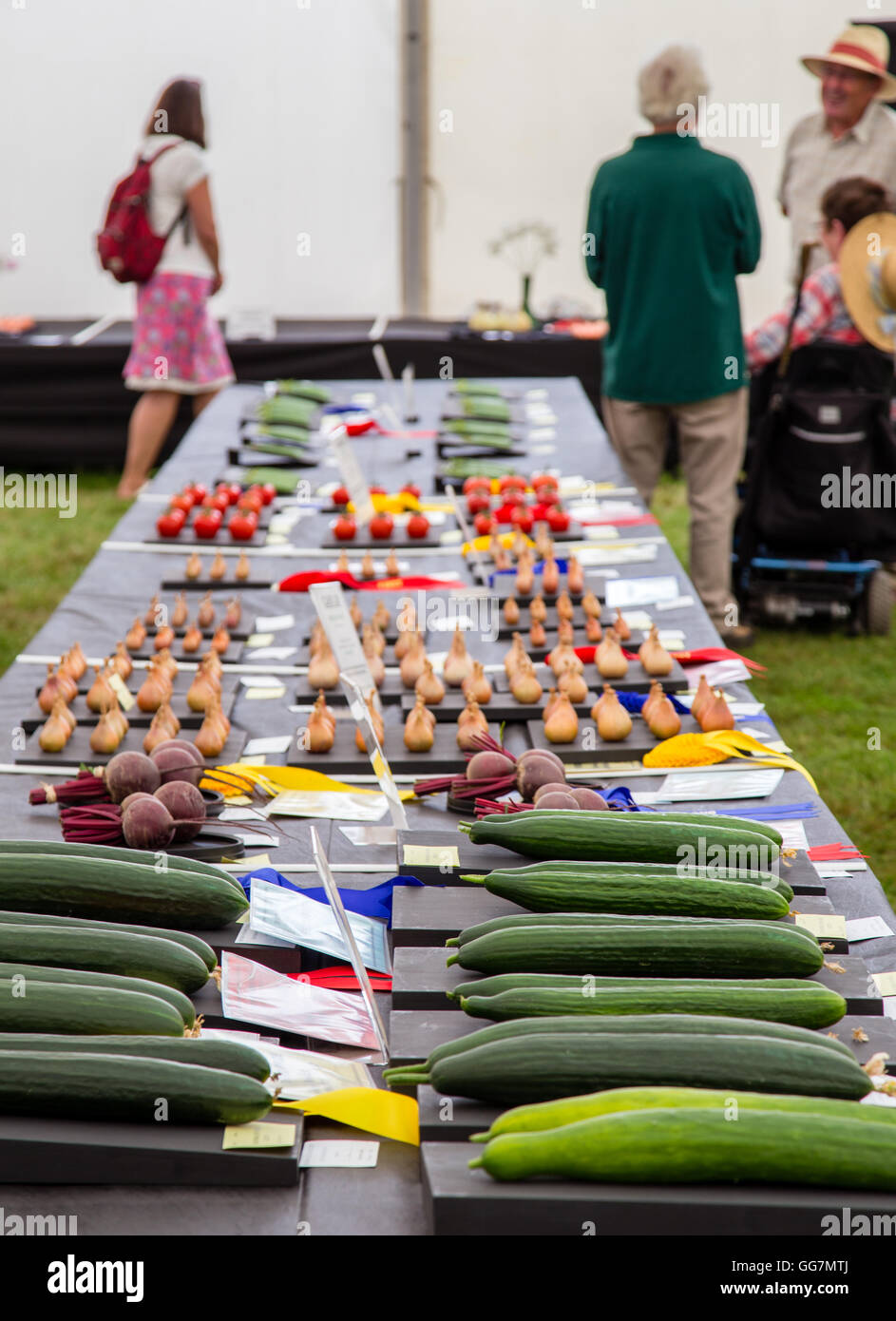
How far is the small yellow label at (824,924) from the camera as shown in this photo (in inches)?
77.3

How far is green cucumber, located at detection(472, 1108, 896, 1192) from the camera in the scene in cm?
140

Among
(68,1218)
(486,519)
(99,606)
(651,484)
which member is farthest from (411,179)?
(68,1218)

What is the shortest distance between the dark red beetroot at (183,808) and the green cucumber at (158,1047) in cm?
69

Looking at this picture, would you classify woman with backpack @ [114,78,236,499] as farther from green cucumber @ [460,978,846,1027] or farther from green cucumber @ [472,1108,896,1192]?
green cucumber @ [472,1108,896,1192]

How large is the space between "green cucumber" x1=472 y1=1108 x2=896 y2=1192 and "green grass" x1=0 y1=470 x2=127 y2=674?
14.7ft

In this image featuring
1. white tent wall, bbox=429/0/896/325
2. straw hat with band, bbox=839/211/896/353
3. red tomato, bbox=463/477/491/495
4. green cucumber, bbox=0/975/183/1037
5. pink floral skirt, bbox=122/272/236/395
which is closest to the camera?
green cucumber, bbox=0/975/183/1037

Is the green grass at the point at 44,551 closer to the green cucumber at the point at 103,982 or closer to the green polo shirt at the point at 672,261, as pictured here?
the green polo shirt at the point at 672,261

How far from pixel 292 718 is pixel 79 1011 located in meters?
1.46

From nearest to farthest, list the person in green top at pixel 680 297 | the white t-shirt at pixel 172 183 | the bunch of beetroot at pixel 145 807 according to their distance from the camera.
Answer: the bunch of beetroot at pixel 145 807 → the person in green top at pixel 680 297 → the white t-shirt at pixel 172 183

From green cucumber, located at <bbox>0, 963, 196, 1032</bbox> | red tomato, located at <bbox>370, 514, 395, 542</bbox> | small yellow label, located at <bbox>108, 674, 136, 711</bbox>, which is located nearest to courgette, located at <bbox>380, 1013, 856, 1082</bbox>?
green cucumber, located at <bbox>0, 963, 196, 1032</bbox>

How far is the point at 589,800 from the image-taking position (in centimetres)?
222

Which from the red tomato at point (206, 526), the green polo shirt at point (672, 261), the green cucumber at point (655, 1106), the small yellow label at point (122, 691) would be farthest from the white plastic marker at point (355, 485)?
the green cucumber at point (655, 1106)

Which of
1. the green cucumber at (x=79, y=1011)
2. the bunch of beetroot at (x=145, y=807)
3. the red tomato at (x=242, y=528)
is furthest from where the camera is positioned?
the red tomato at (x=242, y=528)

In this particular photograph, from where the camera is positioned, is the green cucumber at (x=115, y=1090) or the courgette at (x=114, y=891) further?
the courgette at (x=114, y=891)
